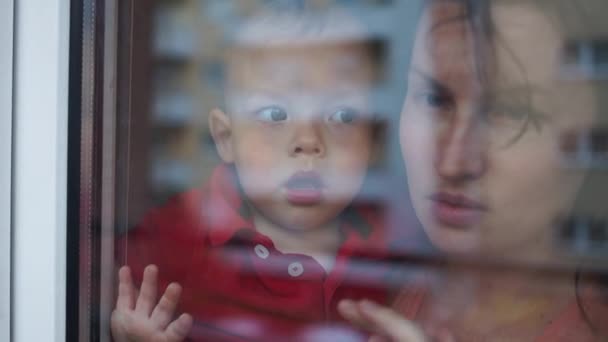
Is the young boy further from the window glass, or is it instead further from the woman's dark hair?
the woman's dark hair

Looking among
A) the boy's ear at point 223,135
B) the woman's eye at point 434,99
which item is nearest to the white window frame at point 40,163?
the boy's ear at point 223,135

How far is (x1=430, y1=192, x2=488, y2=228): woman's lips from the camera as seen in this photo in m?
0.93

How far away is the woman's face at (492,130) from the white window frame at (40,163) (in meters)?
0.66

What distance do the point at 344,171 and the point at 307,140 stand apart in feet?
0.27

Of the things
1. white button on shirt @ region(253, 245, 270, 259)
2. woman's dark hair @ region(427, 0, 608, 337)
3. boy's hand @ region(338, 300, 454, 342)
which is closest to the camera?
woman's dark hair @ region(427, 0, 608, 337)

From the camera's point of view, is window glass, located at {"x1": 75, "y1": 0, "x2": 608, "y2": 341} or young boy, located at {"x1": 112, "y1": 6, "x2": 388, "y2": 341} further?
young boy, located at {"x1": 112, "y1": 6, "x2": 388, "y2": 341}

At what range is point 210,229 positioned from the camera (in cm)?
115

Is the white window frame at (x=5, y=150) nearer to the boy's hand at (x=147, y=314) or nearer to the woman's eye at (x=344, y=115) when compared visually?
the boy's hand at (x=147, y=314)

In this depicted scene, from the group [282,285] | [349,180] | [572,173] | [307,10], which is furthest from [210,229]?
[572,173]

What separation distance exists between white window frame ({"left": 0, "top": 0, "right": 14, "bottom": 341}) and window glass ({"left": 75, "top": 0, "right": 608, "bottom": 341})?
0.15m

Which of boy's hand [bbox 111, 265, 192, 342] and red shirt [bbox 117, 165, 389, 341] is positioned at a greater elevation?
red shirt [bbox 117, 165, 389, 341]

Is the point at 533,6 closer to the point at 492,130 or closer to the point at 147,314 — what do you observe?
the point at 492,130

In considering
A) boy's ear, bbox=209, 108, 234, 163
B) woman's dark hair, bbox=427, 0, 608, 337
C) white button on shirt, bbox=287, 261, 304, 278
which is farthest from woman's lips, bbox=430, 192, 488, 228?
boy's ear, bbox=209, 108, 234, 163

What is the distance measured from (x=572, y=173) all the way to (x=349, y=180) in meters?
0.32
